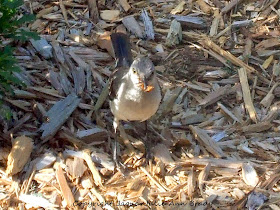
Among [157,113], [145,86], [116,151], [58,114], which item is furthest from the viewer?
[157,113]

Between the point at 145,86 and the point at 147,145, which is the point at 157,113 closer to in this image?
the point at 147,145

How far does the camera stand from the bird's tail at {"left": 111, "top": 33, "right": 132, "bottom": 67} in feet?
19.2

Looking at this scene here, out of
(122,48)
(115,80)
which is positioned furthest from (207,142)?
(122,48)

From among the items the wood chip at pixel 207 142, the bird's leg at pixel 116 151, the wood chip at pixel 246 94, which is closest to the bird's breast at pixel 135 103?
the bird's leg at pixel 116 151

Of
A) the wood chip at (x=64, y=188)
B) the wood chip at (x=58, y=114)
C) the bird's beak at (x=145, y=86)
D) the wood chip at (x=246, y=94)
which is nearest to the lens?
the wood chip at (x=64, y=188)

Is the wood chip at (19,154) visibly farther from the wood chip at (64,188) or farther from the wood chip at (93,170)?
the wood chip at (93,170)

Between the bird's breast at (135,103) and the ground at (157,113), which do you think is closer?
the ground at (157,113)

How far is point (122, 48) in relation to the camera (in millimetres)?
5914

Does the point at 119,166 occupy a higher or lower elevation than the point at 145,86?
lower

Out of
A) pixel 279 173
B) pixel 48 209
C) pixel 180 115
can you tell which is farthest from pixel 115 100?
pixel 279 173

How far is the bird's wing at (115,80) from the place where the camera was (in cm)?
537

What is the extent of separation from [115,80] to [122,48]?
1.88ft

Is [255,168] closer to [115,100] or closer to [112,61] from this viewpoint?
[115,100]

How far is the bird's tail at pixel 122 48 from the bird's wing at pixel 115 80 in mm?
194
